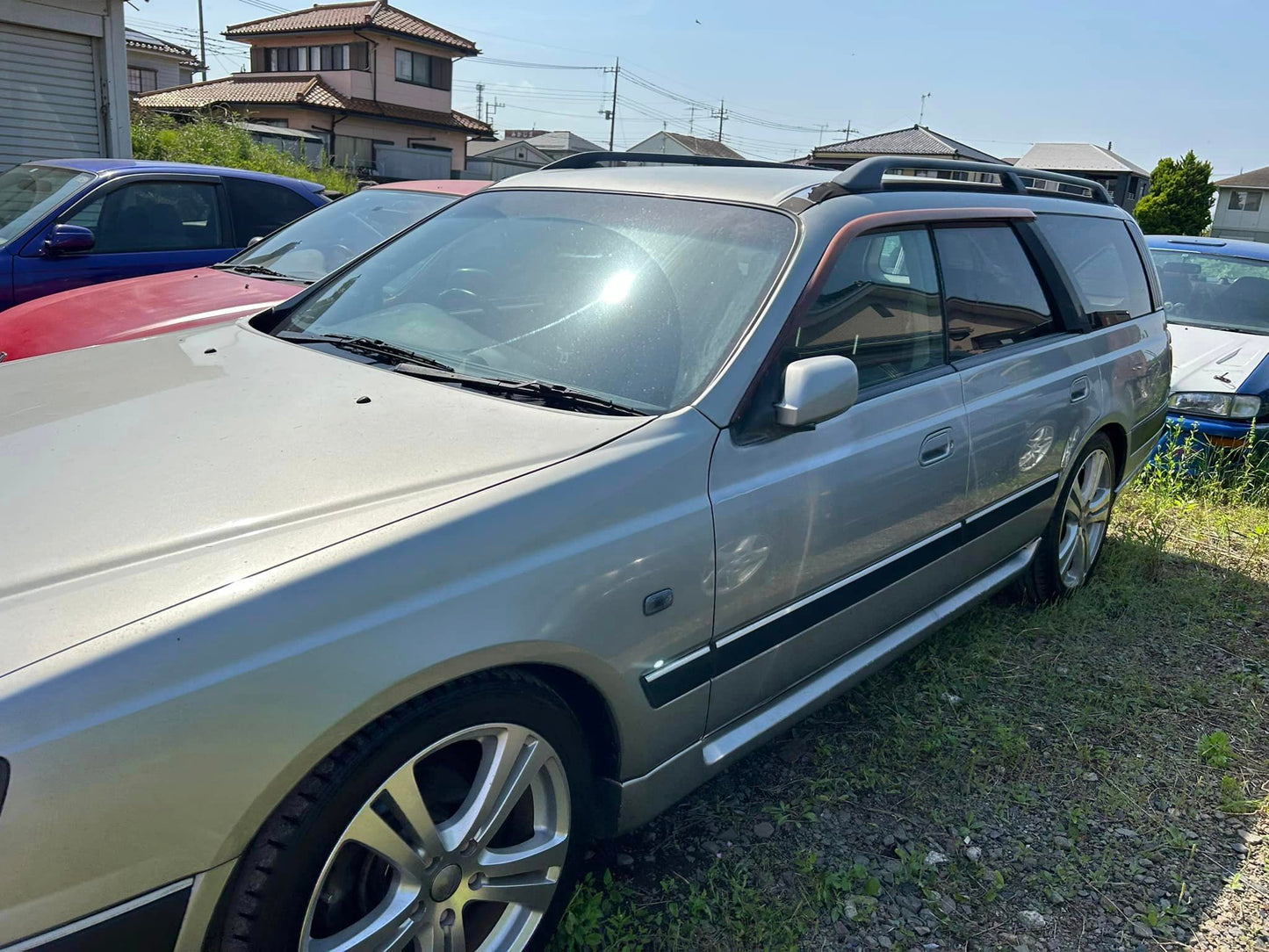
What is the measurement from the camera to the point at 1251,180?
55938 mm

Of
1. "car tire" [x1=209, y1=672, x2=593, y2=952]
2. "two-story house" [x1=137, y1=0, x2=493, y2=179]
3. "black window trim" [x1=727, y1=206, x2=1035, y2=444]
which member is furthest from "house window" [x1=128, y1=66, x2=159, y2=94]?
"car tire" [x1=209, y1=672, x2=593, y2=952]

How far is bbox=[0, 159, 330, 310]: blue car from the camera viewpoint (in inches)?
237

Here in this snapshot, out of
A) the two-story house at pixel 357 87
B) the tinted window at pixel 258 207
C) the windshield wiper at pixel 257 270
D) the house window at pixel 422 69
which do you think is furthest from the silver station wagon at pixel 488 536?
the house window at pixel 422 69

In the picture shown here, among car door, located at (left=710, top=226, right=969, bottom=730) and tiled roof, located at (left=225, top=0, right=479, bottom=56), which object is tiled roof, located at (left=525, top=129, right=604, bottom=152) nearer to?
tiled roof, located at (left=225, top=0, right=479, bottom=56)

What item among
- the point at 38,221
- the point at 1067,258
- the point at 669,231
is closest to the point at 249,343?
the point at 669,231

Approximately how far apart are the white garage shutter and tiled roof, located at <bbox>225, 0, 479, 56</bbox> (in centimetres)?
2480

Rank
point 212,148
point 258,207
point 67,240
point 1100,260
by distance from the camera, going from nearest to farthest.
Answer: point 1100,260
point 67,240
point 258,207
point 212,148

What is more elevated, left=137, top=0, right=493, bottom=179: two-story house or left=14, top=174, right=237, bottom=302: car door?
left=137, top=0, right=493, bottom=179: two-story house

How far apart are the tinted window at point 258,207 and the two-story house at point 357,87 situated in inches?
1087

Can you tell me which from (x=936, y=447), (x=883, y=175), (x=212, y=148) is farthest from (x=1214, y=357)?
(x=212, y=148)

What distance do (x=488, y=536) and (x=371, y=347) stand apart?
3.70 ft

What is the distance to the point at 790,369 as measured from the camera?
89.0 inches

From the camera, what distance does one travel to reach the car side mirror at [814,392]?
2221 millimetres

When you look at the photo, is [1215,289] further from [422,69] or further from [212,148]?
[422,69]
